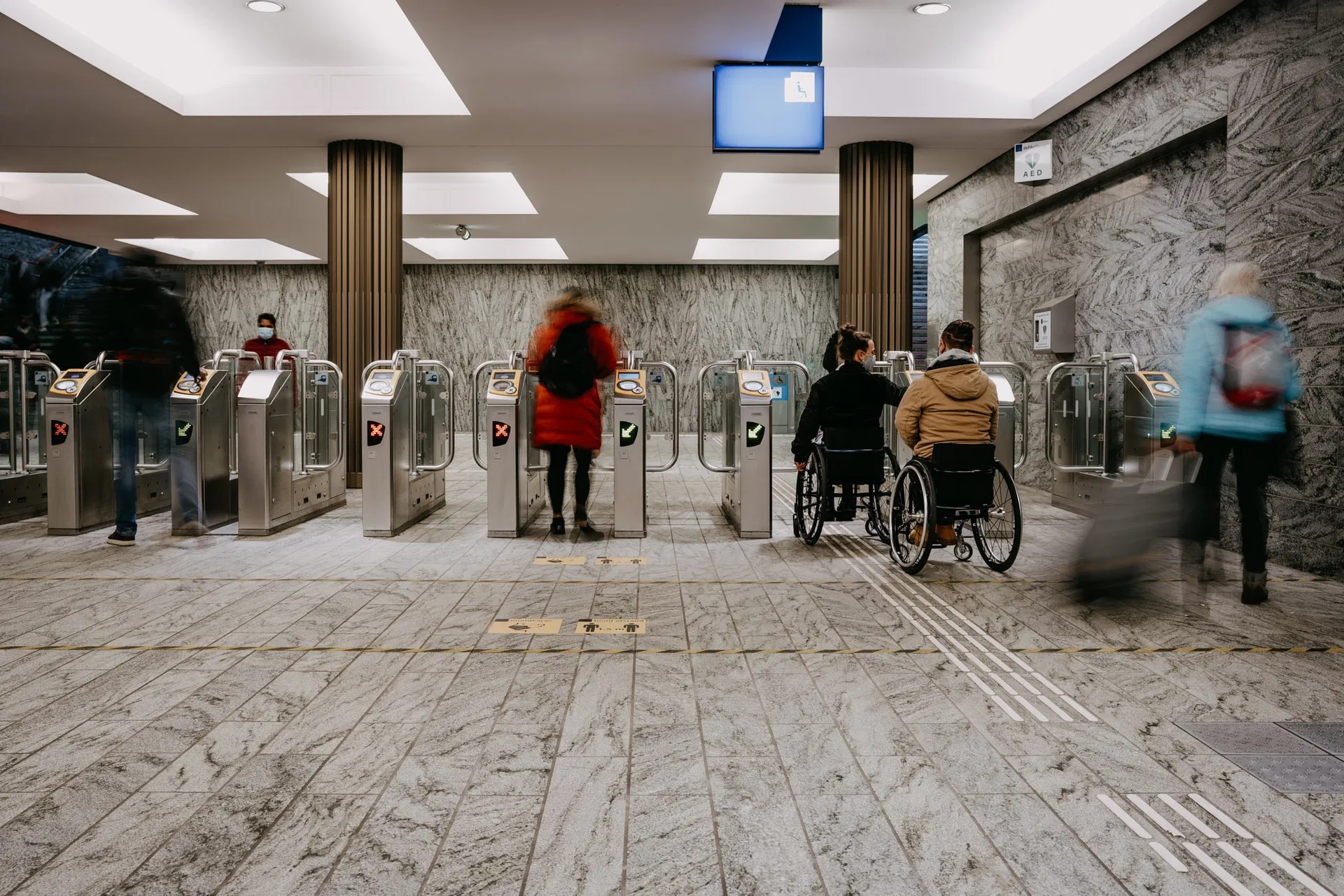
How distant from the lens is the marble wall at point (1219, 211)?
15.6 ft

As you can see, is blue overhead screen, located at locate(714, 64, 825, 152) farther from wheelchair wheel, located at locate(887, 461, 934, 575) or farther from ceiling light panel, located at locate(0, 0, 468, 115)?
wheelchair wheel, located at locate(887, 461, 934, 575)

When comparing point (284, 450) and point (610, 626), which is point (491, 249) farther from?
point (610, 626)

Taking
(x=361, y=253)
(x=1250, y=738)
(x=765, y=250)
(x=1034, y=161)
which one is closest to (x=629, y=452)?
(x=361, y=253)

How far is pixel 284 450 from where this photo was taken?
6.49 m

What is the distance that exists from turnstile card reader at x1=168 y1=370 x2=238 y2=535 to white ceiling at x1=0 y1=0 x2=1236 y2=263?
2.47 m

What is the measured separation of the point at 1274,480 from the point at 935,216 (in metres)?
6.91

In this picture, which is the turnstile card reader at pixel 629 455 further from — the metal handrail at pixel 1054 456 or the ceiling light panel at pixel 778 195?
the ceiling light panel at pixel 778 195

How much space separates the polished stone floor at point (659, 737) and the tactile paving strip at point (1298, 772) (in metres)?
0.03

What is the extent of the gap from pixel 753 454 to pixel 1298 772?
3943 mm

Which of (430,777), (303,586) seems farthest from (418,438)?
(430,777)

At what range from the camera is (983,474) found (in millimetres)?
Result: 4594

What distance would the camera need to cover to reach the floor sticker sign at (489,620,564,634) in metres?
3.71

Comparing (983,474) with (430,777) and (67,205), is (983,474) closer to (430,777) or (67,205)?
(430,777)

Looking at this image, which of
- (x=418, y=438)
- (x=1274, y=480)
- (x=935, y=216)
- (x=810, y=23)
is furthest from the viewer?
(x=935, y=216)
